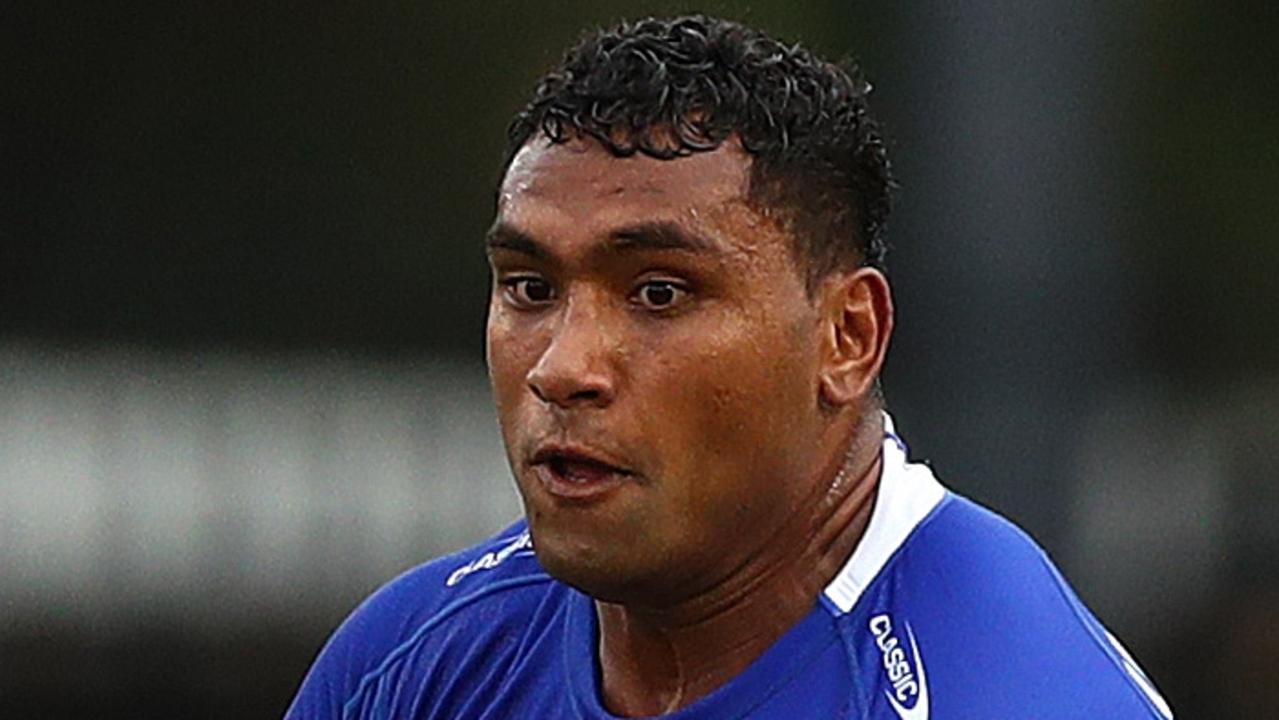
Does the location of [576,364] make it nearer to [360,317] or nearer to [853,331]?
[853,331]

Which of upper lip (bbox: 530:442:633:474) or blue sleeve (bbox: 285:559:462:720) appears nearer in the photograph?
upper lip (bbox: 530:442:633:474)

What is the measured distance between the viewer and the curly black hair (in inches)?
154

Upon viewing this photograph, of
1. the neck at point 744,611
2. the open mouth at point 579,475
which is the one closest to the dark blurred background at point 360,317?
the neck at point 744,611

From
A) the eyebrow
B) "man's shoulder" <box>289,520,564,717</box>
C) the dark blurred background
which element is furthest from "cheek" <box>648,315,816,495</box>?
the dark blurred background

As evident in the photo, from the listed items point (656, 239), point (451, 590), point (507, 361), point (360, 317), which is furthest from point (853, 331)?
A: point (360, 317)

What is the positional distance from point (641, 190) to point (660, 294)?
0.44ft

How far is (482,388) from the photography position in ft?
28.5

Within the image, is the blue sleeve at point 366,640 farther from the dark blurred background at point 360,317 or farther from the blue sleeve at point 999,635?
the dark blurred background at point 360,317

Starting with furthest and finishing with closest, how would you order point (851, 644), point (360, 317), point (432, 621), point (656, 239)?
point (360, 317) < point (432, 621) < point (851, 644) < point (656, 239)

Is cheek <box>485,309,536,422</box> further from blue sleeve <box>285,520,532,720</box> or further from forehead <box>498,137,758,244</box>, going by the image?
blue sleeve <box>285,520,532,720</box>

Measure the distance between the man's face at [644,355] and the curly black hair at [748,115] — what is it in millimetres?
31

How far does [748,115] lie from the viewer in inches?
154

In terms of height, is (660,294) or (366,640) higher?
(660,294)

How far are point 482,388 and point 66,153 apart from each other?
1.36 meters
